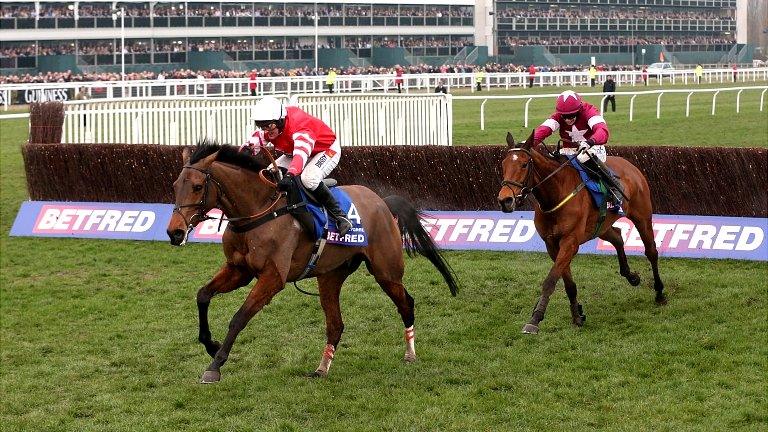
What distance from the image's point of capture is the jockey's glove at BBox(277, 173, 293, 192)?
709 cm

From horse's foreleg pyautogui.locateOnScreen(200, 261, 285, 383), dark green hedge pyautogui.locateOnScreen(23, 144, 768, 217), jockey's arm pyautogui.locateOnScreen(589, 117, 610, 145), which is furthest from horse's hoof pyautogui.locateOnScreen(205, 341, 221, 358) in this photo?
dark green hedge pyautogui.locateOnScreen(23, 144, 768, 217)

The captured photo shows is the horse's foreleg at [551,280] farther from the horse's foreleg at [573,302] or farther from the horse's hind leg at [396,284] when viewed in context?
the horse's hind leg at [396,284]

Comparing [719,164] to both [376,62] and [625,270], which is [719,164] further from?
[376,62]

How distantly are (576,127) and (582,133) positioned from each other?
0.07 m

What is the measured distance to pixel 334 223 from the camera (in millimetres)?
7465

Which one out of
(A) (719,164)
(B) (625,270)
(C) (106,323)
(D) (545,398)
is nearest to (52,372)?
(C) (106,323)

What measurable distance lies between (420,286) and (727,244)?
3.12 meters

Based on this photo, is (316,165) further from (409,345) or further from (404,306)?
(409,345)

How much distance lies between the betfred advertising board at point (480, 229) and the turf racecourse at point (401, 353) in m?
0.21

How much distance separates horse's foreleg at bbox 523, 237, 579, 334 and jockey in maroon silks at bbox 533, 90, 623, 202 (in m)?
0.77

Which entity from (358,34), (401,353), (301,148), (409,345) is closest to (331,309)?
(409,345)

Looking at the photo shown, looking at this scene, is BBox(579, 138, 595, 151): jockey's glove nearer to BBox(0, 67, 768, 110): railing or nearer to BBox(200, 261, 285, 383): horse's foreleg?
BBox(200, 261, 285, 383): horse's foreleg

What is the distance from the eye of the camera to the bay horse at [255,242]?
→ 687 cm

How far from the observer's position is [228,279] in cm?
720
